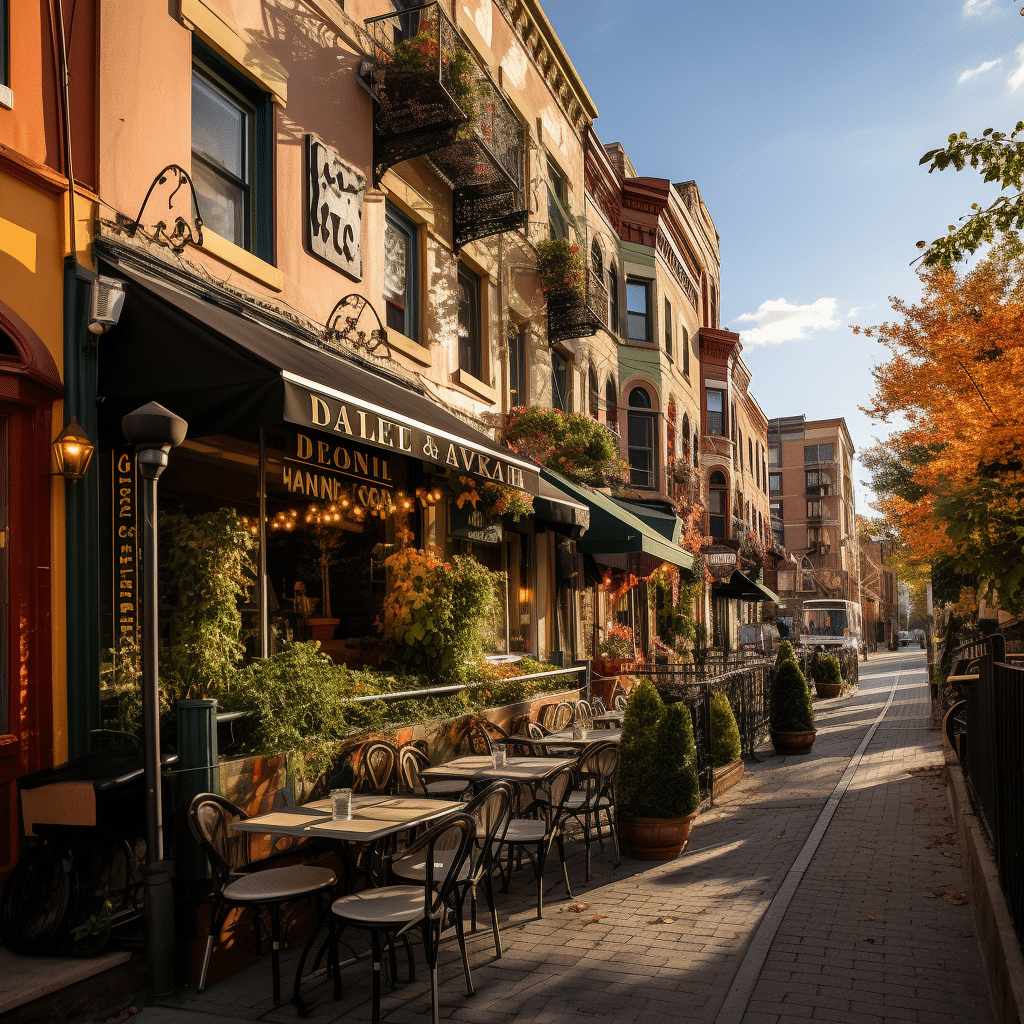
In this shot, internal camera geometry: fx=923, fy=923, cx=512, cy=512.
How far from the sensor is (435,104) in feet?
34.3

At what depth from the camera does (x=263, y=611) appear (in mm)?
8094

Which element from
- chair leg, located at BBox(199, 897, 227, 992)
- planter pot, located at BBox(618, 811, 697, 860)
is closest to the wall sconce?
chair leg, located at BBox(199, 897, 227, 992)

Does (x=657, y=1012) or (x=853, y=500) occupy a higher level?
(x=853, y=500)

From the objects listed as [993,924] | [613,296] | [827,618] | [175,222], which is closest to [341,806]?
[993,924]

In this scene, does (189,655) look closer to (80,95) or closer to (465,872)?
(465,872)

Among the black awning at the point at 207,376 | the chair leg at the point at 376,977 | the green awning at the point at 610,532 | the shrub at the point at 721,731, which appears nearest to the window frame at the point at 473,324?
the green awning at the point at 610,532

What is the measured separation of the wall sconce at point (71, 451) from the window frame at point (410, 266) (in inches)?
233

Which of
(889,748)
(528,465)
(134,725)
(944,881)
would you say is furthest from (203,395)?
(889,748)

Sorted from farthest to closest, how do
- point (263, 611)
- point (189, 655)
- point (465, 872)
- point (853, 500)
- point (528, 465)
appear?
1. point (853, 500)
2. point (528, 465)
3. point (263, 611)
4. point (189, 655)
5. point (465, 872)

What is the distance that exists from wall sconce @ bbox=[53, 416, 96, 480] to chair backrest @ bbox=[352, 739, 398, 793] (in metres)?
2.94

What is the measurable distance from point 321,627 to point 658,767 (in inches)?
150

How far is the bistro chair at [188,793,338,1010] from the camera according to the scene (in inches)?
199

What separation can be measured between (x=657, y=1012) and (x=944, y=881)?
3.55 m

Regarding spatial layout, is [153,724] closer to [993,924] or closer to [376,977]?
[376,977]
